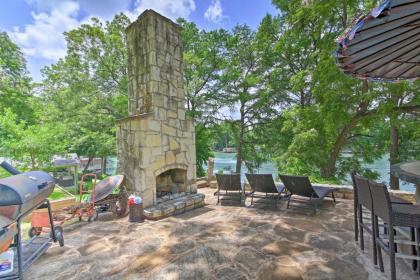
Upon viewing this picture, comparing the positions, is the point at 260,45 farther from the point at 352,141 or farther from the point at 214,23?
the point at 352,141

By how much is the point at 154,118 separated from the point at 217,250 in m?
3.03

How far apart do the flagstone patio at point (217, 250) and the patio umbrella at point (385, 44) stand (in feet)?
8.12

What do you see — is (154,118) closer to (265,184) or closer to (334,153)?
(265,184)

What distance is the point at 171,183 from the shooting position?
20.0 feet

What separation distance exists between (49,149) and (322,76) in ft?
31.6

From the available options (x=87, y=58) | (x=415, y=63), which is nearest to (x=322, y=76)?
(x=415, y=63)

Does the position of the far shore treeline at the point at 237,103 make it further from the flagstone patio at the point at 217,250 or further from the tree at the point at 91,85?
the flagstone patio at the point at 217,250

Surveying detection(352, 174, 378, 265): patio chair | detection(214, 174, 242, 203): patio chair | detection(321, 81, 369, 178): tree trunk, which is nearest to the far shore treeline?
detection(321, 81, 369, 178): tree trunk

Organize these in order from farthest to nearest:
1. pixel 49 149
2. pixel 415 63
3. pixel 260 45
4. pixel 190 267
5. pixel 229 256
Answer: pixel 260 45
pixel 49 149
pixel 415 63
pixel 229 256
pixel 190 267

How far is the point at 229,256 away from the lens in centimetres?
297

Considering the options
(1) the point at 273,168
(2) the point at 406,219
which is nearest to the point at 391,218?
(2) the point at 406,219

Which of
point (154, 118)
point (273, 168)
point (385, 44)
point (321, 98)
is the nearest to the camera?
point (385, 44)

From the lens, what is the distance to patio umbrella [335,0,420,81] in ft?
6.12

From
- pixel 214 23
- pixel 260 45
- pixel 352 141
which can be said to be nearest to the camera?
pixel 352 141
